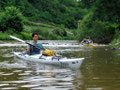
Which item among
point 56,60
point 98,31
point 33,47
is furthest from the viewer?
point 98,31

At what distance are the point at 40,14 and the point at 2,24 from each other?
75.4 metres

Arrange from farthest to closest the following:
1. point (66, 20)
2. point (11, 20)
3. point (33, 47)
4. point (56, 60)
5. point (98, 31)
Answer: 1. point (66, 20)
2. point (11, 20)
3. point (98, 31)
4. point (33, 47)
5. point (56, 60)

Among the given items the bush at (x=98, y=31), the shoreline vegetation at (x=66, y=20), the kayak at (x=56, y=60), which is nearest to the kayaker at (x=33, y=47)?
the kayak at (x=56, y=60)

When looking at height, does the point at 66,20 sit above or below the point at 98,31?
above

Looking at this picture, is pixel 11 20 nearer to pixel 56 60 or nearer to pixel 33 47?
pixel 33 47

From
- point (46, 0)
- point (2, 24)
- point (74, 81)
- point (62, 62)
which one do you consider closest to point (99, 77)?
point (74, 81)

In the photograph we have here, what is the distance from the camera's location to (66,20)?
144 m

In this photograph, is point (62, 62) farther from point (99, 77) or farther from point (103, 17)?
point (103, 17)

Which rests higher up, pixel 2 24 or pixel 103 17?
pixel 2 24

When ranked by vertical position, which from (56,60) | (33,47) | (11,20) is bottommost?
(56,60)

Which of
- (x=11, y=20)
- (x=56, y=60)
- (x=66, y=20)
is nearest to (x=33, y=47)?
(x=56, y=60)

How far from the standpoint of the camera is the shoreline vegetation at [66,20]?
2552 cm

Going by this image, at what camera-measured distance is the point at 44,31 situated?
209 feet

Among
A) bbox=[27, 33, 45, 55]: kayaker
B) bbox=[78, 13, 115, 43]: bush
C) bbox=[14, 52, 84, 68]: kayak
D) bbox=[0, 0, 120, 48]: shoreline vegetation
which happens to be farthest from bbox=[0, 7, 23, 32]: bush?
bbox=[27, 33, 45, 55]: kayaker
